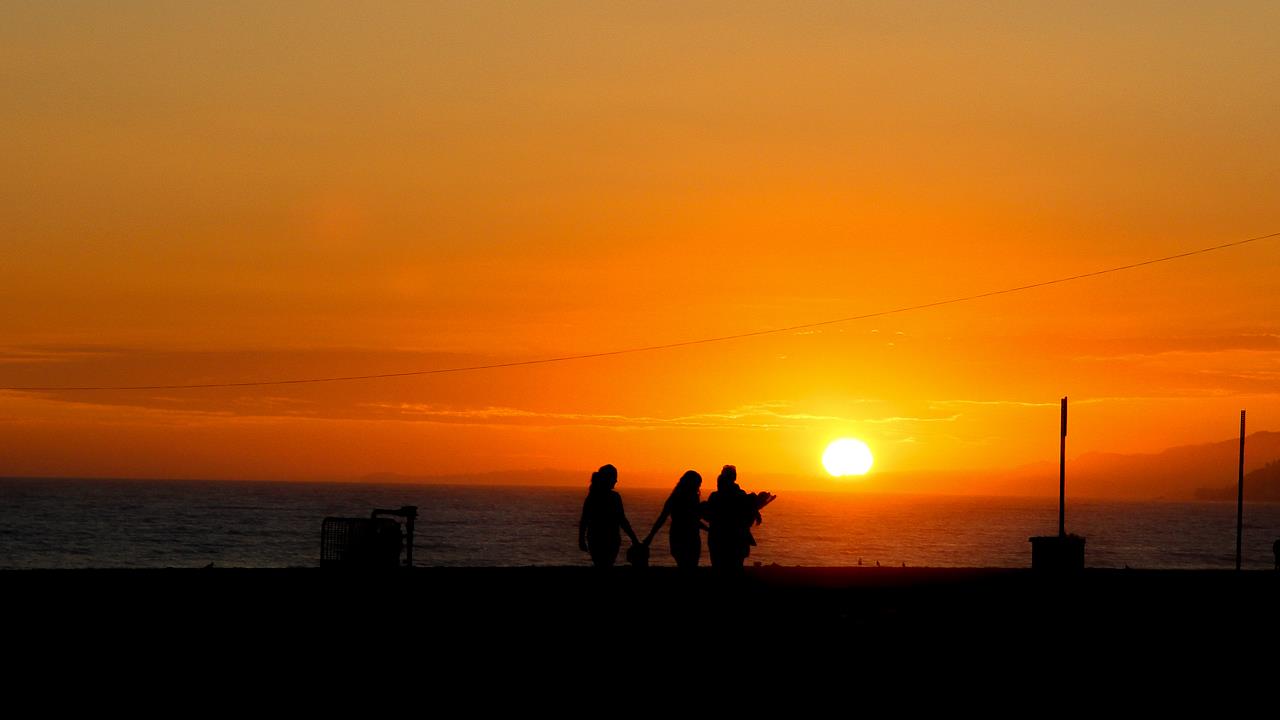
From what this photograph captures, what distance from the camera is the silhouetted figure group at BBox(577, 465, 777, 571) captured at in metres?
19.6

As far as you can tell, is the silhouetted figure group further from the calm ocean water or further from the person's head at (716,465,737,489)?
the calm ocean water

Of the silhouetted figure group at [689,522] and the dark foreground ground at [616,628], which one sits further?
the silhouetted figure group at [689,522]

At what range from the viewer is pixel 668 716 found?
10648 mm

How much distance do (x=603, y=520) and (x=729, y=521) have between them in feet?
5.42

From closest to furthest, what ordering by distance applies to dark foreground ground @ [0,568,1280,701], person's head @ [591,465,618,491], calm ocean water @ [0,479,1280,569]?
1. dark foreground ground @ [0,568,1280,701]
2. person's head @ [591,465,618,491]
3. calm ocean water @ [0,479,1280,569]

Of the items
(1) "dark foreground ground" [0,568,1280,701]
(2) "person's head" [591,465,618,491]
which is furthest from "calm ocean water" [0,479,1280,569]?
(2) "person's head" [591,465,618,491]

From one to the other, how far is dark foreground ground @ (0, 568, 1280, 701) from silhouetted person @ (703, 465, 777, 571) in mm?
526

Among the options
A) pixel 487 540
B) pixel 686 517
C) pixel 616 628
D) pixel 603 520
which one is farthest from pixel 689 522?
pixel 487 540

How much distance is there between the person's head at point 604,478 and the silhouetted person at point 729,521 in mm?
1349

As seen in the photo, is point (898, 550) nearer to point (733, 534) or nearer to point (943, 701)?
point (733, 534)

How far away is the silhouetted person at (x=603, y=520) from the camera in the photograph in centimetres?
1934

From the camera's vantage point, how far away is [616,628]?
16297 millimetres

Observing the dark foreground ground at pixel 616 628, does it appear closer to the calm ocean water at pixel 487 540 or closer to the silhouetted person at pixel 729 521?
the silhouetted person at pixel 729 521

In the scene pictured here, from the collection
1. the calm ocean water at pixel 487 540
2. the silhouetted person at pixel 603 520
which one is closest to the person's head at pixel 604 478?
the silhouetted person at pixel 603 520
